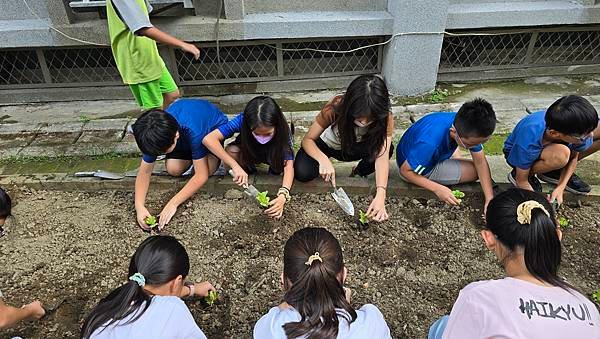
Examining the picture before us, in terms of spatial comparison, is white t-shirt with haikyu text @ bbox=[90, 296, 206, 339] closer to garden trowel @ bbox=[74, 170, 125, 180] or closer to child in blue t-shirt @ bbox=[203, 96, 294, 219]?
child in blue t-shirt @ bbox=[203, 96, 294, 219]

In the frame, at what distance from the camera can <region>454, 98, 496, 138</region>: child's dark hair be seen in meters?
2.65

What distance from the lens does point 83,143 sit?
3963mm

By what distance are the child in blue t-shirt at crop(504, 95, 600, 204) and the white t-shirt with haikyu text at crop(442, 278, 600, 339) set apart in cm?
137

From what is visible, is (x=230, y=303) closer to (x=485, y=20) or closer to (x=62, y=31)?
→ (x=62, y=31)

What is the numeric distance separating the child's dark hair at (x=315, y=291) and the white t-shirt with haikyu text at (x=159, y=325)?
445 mm

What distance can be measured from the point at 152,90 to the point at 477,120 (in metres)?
2.57

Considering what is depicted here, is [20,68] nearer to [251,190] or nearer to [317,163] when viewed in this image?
[251,190]

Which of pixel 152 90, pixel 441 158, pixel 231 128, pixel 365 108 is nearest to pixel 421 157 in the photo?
pixel 441 158

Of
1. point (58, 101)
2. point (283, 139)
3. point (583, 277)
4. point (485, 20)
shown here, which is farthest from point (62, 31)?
point (583, 277)

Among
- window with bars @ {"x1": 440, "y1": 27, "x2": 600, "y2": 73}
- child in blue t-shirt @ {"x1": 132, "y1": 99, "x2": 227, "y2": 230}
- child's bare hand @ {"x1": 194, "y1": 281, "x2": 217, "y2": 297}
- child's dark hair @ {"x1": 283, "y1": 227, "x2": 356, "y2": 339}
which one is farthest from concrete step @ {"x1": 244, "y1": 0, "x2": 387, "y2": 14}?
child's dark hair @ {"x1": 283, "y1": 227, "x2": 356, "y2": 339}

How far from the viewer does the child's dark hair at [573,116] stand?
8.48 ft

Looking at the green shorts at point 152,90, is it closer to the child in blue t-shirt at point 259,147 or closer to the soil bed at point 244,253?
the soil bed at point 244,253

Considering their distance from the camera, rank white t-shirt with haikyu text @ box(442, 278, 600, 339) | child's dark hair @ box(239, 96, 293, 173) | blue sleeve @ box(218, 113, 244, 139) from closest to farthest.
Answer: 1. white t-shirt with haikyu text @ box(442, 278, 600, 339)
2. child's dark hair @ box(239, 96, 293, 173)
3. blue sleeve @ box(218, 113, 244, 139)

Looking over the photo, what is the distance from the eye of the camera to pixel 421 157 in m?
3.00
